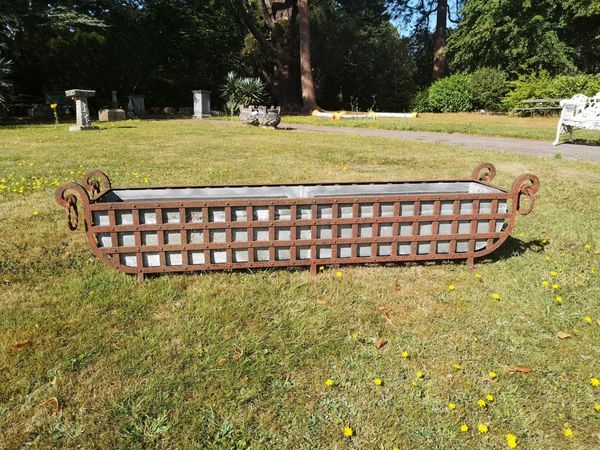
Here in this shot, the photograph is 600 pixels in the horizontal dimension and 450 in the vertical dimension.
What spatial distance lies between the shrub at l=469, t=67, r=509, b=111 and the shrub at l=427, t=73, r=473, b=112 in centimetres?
47

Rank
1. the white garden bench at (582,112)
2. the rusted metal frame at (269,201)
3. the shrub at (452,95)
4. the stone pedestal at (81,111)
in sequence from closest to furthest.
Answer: the rusted metal frame at (269,201), the white garden bench at (582,112), the stone pedestal at (81,111), the shrub at (452,95)

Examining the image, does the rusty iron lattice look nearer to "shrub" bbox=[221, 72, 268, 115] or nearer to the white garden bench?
the white garden bench

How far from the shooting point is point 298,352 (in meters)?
2.51

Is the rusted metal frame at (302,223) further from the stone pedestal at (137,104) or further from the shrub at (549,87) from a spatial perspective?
the stone pedestal at (137,104)

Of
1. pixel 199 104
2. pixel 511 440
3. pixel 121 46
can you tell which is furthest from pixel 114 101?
pixel 511 440

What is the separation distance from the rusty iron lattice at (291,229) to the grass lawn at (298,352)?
16 cm

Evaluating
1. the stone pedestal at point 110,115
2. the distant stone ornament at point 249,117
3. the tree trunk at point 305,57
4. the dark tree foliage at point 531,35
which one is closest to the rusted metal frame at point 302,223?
the distant stone ornament at point 249,117

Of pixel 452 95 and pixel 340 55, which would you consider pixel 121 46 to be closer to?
pixel 340 55

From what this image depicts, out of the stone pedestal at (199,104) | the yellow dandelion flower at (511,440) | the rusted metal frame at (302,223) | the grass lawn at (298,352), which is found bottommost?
the yellow dandelion flower at (511,440)

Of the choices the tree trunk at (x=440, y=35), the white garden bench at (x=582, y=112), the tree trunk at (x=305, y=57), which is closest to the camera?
the white garden bench at (x=582, y=112)

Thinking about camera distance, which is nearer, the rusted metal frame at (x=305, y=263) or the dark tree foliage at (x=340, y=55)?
the rusted metal frame at (x=305, y=263)

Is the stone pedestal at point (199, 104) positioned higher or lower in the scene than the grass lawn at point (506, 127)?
higher

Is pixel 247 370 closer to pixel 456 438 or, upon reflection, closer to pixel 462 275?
pixel 456 438

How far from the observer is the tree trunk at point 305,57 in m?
23.6
